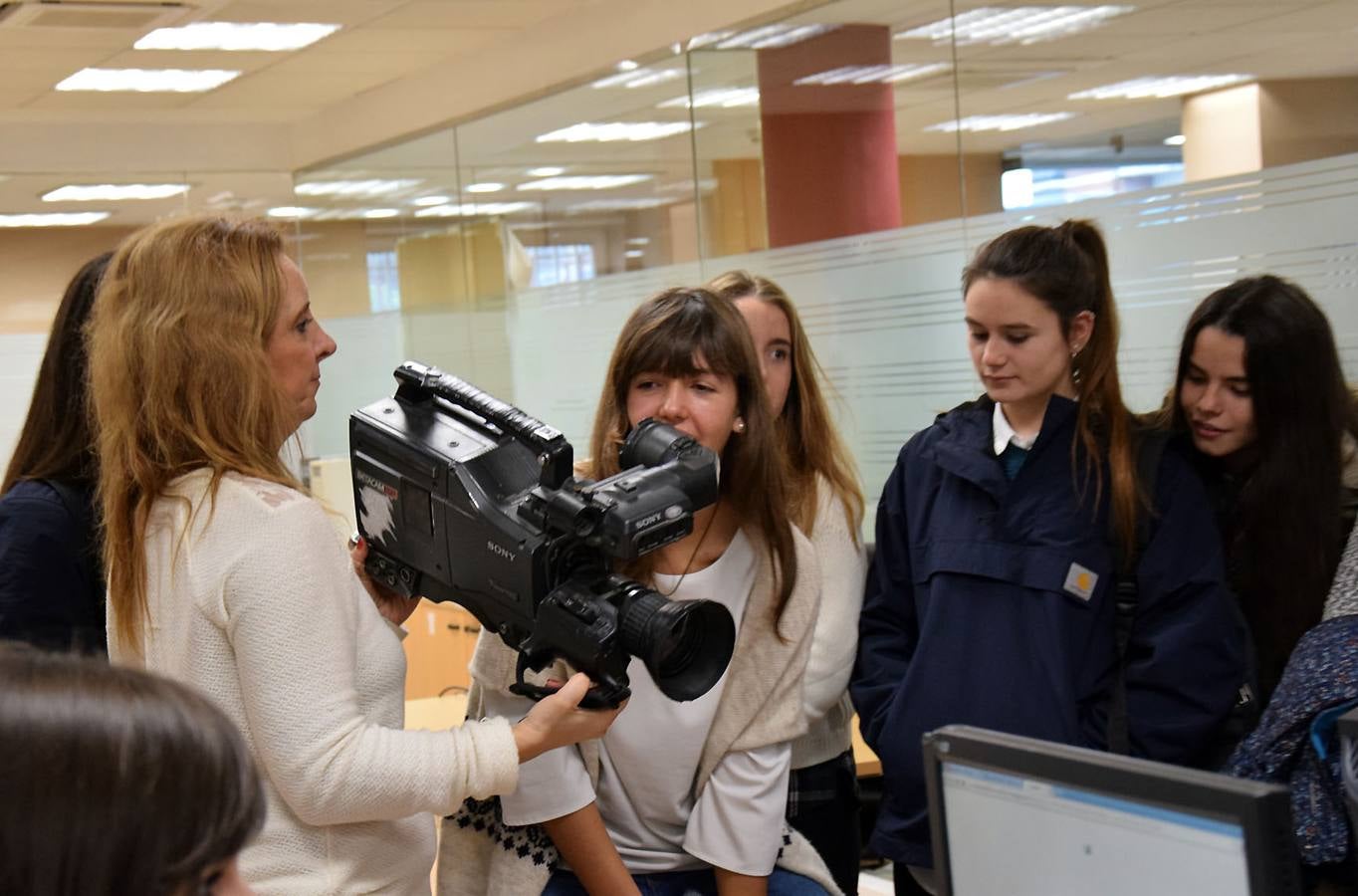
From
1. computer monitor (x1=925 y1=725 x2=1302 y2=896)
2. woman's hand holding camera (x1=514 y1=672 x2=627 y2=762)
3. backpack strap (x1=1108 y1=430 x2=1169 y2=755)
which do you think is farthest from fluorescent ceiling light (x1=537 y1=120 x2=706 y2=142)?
computer monitor (x1=925 y1=725 x2=1302 y2=896)

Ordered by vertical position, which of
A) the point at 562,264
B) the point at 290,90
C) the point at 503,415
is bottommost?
the point at 503,415

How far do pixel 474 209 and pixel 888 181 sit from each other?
2.47 m

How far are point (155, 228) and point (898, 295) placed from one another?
2.65 metres

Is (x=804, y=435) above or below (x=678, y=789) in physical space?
above

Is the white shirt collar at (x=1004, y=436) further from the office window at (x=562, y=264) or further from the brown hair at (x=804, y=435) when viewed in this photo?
the office window at (x=562, y=264)

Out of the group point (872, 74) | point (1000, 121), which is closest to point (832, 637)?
point (1000, 121)

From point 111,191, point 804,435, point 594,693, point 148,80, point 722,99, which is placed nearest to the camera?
point 594,693

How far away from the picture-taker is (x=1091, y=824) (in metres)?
0.96

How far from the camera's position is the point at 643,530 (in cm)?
138

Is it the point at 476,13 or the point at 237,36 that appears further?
the point at 237,36

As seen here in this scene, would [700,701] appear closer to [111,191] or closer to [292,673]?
[292,673]

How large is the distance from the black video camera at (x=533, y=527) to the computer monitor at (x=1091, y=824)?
0.41m

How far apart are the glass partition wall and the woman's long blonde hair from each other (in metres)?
2.06

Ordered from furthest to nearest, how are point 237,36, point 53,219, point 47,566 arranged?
point 53,219
point 237,36
point 47,566
